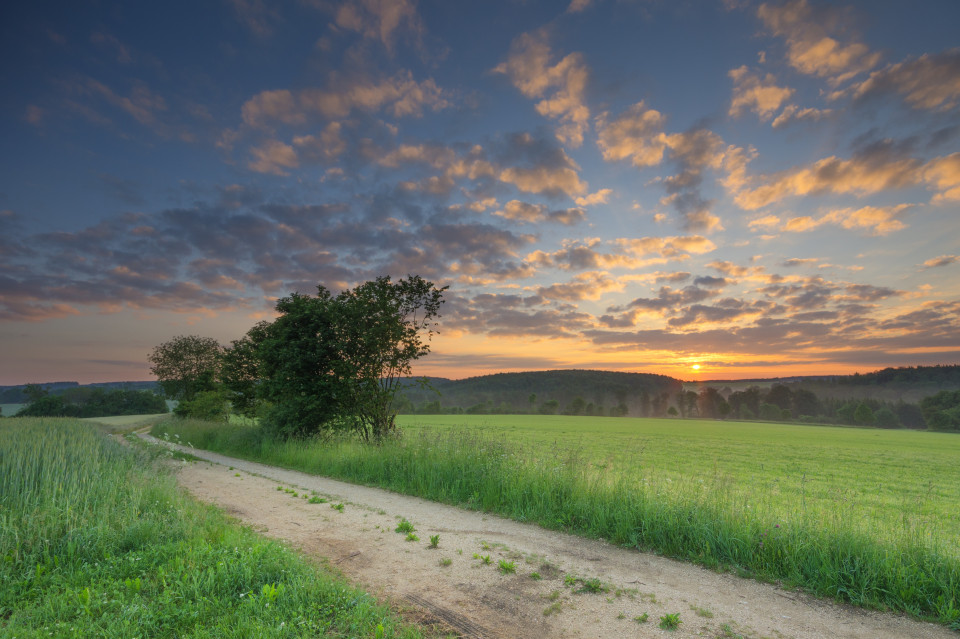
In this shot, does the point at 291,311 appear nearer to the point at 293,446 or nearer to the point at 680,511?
the point at 293,446

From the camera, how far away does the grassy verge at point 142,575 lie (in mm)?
4250

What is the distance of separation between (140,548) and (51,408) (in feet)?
273

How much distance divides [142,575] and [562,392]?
12704 centimetres

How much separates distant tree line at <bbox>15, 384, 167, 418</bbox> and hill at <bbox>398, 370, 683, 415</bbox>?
58479 mm

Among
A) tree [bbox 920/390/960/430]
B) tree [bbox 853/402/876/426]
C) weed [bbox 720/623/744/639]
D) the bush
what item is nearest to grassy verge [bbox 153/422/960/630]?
weed [bbox 720/623/744/639]

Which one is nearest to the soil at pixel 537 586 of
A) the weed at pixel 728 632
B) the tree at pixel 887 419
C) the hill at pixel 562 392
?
the weed at pixel 728 632

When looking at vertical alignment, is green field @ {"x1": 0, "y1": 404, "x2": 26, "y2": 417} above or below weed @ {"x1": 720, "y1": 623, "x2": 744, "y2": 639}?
above

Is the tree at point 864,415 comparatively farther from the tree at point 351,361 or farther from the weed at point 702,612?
the weed at point 702,612

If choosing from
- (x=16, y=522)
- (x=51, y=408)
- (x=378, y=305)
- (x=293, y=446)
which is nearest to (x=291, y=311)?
(x=378, y=305)

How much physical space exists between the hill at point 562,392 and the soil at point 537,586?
103 meters

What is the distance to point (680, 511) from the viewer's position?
7586 mm

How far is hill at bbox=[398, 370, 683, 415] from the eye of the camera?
115938 millimetres

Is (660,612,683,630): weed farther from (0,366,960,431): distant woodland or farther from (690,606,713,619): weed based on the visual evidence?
(0,366,960,431): distant woodland

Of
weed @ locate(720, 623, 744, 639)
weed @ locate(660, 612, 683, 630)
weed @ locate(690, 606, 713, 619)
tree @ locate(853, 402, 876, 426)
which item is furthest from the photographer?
tree @ locate(853, 402, 876, 426)
